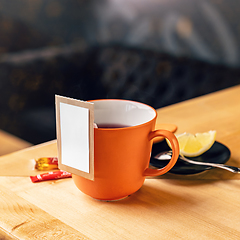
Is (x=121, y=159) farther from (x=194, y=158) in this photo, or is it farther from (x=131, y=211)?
(x=194, y=158)

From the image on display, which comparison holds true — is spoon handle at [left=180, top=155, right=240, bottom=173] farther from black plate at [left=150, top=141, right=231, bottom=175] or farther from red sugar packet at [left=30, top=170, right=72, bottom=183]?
red sugar packet at [left=30, top=170, right=72, bottom=183]

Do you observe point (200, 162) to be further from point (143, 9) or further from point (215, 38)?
point (143, 9)

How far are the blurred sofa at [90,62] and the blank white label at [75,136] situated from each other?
173cm

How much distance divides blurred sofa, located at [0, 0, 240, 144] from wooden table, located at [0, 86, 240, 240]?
1.62 m

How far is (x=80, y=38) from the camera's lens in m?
2.97

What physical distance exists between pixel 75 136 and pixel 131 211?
133 mm

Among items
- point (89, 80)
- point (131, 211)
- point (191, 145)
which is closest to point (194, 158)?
point (191, 145)

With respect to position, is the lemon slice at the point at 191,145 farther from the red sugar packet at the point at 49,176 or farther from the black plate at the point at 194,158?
the red sugar packet at the point at 49,176

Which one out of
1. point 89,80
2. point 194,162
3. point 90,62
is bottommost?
point 89,80

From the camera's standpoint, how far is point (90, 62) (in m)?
2.78

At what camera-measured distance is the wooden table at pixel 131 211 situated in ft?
1.24

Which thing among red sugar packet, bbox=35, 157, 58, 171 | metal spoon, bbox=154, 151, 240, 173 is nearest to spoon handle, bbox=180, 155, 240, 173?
metal spoon, bbox=154, 151, 240, 173

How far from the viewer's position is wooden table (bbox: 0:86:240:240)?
14.8 inches

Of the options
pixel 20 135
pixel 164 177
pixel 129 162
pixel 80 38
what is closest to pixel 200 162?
pixel 164 177
